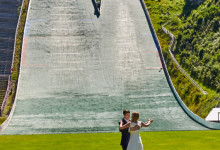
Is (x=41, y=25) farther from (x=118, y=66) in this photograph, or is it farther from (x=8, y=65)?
(x=118, y=66)

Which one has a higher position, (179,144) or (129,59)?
(179,144)

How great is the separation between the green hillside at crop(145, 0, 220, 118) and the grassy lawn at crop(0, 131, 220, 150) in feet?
20.6

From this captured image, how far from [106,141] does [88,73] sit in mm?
11651

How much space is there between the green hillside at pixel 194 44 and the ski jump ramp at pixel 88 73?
148 centimetres

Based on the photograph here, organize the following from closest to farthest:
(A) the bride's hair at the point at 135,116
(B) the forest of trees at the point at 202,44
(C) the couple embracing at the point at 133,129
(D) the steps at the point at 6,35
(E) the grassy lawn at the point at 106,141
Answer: (A) the bride's hair at the point at 135,116
(C) the couple embracing at the point at 133,129
(E) the grassy lawn at the point at 106,141
(B) the forest of trees at the point at 202,44
(D) the steps at the point at 6,35

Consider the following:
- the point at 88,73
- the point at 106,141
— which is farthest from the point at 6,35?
the point at 106,141

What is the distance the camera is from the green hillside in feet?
86.1

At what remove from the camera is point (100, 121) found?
→ 21.8 metres

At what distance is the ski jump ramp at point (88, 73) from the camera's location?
22.1 meters

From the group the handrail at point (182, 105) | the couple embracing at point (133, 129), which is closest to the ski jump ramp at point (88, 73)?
the handrail at point (182, 105)

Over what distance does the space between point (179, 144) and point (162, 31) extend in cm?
2213

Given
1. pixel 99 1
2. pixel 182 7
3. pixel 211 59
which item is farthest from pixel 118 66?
pixel 182 7

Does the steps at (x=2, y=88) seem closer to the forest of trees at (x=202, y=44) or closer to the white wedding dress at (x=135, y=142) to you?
the forest of trees at (x=202, y=44)

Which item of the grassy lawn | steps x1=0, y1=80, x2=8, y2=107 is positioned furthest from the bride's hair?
steps x1=0, y1=80, x2=8, y2=107
